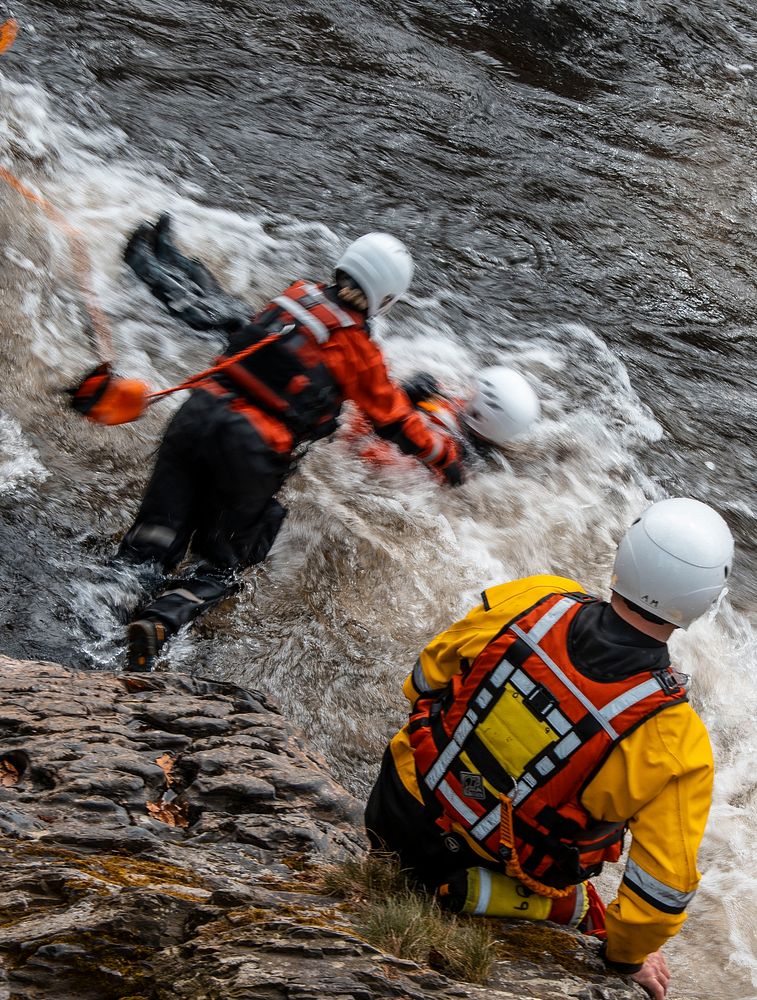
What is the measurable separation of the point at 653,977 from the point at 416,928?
0.75 metres

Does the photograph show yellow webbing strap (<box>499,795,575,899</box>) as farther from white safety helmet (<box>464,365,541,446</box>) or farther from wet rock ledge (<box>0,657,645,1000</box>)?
white safety helmet (<box>464,365,541,446</box>)

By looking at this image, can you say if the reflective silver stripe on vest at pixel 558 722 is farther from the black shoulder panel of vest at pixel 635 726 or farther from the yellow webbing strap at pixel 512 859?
the yellow webbing strap at pixel 512 859

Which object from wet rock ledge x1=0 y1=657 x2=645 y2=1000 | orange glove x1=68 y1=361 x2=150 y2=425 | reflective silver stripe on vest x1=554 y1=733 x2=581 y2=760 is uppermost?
reflective silver stripe on vest x1=554 y1=733 x2=581 y2=760

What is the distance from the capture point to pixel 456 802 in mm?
2619

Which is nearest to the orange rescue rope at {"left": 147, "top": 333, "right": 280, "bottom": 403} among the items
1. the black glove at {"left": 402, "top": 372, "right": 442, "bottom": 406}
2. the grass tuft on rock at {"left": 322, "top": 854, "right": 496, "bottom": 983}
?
the black glove at {"left": 402, "top": 372, "right": 442, "bottom": 406}

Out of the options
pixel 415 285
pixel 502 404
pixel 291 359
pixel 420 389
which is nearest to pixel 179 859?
→ pixel 291 359

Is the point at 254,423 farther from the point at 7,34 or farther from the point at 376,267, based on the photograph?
the point at 7,34

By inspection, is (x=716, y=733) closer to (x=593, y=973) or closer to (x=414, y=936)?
(x=593, y=973)

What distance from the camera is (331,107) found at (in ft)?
28.1

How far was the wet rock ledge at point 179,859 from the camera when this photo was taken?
2133mm

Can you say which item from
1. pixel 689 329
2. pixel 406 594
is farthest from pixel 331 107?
pixel 406 594

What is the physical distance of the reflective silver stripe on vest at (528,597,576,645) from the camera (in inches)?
95.0

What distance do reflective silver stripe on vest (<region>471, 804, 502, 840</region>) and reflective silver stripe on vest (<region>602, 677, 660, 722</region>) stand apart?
435 mm

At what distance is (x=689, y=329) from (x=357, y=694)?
4555 mm
